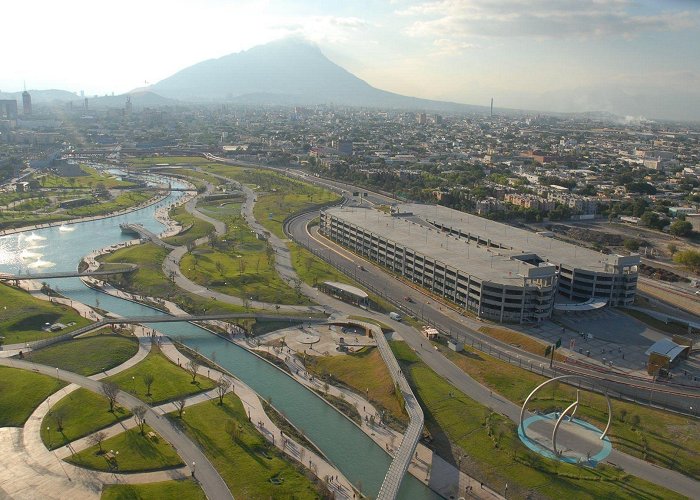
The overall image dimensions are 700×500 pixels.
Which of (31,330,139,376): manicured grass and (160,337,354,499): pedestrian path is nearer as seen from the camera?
(160,337,354,499): pedestrian path

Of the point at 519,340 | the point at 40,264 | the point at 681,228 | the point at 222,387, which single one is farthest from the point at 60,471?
the point at 681,228

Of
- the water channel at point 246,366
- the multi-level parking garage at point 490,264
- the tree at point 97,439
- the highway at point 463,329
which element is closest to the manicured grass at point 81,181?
the water channel at point 246,366

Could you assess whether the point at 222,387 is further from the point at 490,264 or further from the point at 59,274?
the point at 59,274

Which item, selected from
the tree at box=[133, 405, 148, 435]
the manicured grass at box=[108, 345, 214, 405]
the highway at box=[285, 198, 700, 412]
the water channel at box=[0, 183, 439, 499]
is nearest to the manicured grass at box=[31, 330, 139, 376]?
the manicured grass at box=[108, 345, 214, 405]

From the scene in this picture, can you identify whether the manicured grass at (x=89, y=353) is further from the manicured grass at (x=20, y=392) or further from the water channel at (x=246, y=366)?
the water channel at (x=246, y=366)

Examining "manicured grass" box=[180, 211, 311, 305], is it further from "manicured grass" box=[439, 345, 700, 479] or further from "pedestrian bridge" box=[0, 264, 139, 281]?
"manicured grass" box=[439, 345, 700, 479]

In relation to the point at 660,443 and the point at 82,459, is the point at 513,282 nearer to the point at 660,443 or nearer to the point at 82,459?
the point at 660,443
